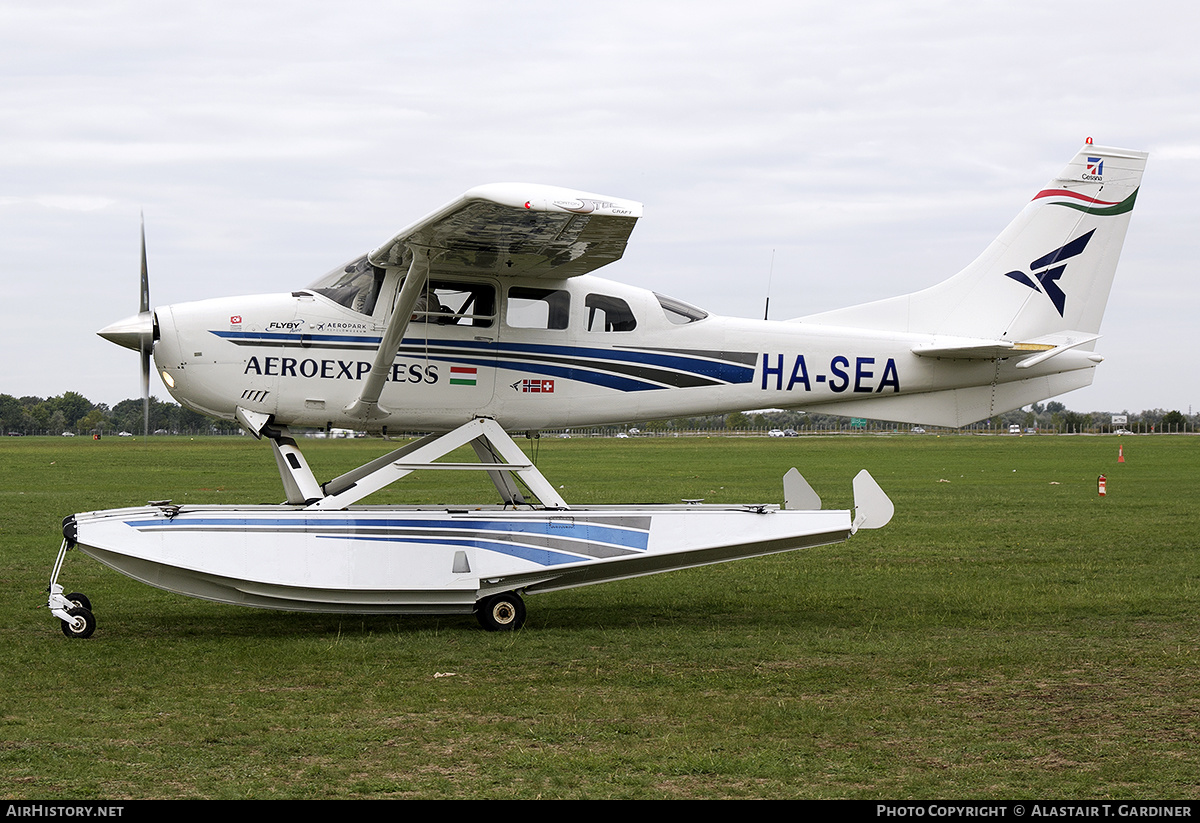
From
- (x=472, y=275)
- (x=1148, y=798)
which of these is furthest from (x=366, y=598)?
(x=1148, y=798)

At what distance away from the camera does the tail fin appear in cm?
1165

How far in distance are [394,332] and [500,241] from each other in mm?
1231

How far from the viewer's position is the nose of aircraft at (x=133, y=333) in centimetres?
1002

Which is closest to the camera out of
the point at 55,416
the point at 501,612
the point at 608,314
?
the point at 501,612

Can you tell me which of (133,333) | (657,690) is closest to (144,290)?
(133,333)

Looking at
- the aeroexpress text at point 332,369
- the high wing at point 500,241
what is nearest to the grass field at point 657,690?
the aeroexpress text at point 332,369

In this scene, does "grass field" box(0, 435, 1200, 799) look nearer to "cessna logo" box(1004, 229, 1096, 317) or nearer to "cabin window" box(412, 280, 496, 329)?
"cabin window" box(412, 280, 496, 329)

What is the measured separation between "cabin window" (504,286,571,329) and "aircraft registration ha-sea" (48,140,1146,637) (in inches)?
0.8

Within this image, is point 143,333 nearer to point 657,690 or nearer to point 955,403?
point 657,690

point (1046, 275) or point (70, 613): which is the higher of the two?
point (1046, 275)

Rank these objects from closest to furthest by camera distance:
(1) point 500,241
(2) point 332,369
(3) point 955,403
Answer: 1. (1) point 500,241
2. (2) point 332,369
3. (3) point 955,403

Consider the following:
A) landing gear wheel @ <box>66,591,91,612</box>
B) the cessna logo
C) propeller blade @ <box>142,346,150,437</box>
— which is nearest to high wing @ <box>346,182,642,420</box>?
propeller blade @ <box>142,346,150,437</box>

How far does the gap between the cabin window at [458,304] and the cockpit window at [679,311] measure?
1752 mm

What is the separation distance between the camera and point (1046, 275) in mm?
11734
